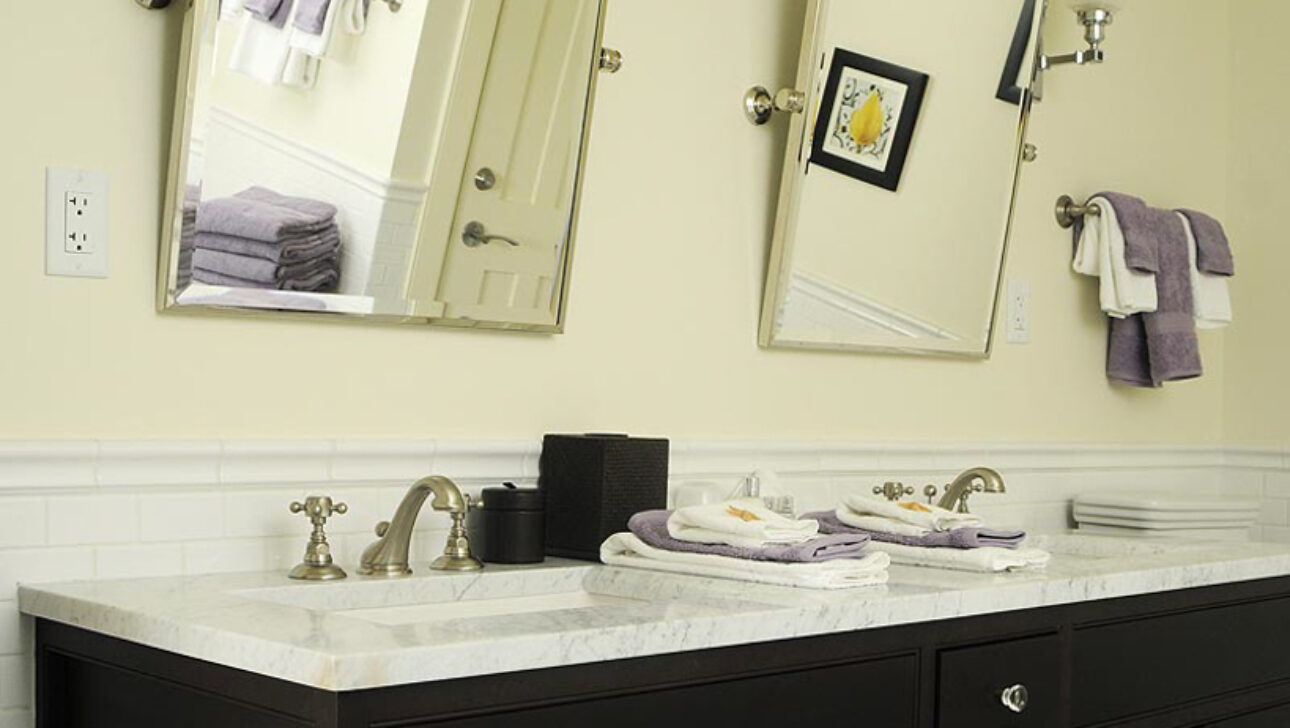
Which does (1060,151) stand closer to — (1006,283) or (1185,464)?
(1006,283)

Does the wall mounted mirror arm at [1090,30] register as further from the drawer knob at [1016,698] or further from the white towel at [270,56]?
the white towel at [270,56]

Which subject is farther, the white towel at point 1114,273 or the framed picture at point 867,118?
the white towel at point 1114,273

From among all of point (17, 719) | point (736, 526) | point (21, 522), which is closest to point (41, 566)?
point (21, 522)

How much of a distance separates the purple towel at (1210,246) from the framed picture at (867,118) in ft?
2.94

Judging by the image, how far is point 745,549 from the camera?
2.05 metres

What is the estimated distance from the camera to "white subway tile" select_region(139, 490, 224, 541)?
1.96 metres

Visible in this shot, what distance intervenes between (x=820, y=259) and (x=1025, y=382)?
73 cm

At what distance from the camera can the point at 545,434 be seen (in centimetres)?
240

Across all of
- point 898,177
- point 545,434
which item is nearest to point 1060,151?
point 898,177

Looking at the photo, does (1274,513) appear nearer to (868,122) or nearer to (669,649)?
(868,122)

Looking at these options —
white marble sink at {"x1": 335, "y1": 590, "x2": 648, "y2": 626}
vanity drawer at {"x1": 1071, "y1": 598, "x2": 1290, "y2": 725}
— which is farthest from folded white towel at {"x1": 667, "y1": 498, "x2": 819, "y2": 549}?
vanity drawer at {"x1": 1071, "y1": 598, "x2": 1290, "y2": 725}

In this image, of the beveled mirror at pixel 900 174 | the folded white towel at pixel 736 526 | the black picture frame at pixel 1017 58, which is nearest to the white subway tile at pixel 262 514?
the folded white towel at pixel 736 526

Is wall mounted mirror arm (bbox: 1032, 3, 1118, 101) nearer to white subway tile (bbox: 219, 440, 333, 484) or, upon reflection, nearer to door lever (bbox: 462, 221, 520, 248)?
door lever (bbox: 462, 221, 520, 248)

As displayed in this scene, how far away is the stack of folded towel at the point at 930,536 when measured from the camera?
2246 mm
